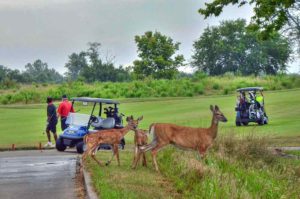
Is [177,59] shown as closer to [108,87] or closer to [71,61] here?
[108,87]

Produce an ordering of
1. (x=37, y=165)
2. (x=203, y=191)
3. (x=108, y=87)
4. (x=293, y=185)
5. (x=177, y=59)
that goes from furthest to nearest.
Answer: (x=177, y=59)
(x=108, y=87)
(x=37, y=165)
(x=293, y=185)
(x=203, y=191)

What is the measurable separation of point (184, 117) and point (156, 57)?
68602 millimetres

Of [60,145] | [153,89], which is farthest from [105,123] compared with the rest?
[153,89]

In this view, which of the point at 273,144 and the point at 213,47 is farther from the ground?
the point at 213,47

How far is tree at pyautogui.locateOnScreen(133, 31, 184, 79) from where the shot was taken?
108312 mm

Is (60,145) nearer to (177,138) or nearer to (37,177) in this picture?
(37,177)

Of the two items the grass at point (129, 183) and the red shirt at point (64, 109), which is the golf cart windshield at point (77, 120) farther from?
the grass at point (129, 183)

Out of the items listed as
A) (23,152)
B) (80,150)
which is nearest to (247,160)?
(80,150)

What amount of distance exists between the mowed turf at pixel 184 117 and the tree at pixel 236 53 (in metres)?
65.4

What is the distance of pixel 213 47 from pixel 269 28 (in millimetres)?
96715

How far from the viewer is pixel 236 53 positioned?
122625mm

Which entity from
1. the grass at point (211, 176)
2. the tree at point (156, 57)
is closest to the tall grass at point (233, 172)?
the grass at point (211, 176)

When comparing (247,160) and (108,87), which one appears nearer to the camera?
(247,160)

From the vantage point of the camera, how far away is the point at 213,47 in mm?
121562
